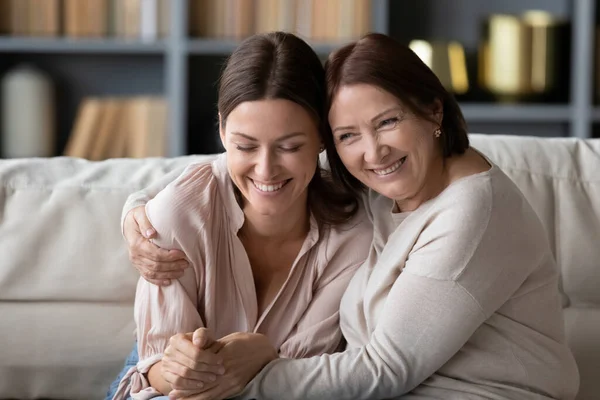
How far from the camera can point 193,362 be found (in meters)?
1.49

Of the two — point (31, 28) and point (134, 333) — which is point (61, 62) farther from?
point (134, 333)

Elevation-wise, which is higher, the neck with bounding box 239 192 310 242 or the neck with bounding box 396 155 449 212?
the neck with bounding box 396 155 449 212

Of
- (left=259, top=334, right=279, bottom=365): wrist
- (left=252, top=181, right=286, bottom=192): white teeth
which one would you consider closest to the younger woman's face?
(left=252, top=181, right=286, bottom=192): white teeth

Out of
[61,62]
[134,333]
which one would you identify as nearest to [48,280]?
[134,333]

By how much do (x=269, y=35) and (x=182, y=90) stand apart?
1.79 meters

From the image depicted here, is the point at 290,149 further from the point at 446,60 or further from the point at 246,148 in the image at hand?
the point at 446,60

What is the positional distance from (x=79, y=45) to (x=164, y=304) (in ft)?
6.36

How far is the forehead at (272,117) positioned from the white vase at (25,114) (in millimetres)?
2062

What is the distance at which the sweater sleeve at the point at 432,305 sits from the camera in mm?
1444

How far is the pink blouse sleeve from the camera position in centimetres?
162

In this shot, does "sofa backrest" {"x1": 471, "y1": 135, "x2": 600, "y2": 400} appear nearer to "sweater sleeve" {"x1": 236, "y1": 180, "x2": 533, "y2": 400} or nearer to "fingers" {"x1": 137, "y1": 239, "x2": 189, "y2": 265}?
"sweater sleeve" {"x1": 236, "y1": 180, "x2": 533, "y2": 400}

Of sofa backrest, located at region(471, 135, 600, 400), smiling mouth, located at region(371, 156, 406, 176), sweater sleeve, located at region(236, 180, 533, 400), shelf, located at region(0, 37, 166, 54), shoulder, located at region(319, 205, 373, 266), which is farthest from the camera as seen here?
shelf, located at region(0, 37, 166, 54)

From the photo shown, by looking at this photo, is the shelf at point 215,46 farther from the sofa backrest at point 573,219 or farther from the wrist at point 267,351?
the wrist at point 267,351

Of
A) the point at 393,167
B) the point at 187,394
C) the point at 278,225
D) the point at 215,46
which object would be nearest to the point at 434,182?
the point at 393,167
